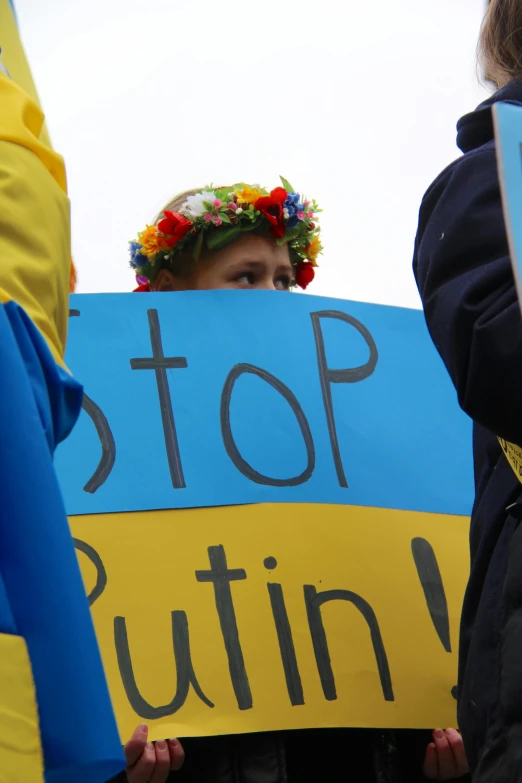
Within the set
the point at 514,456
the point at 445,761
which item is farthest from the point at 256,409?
the point at 514,456

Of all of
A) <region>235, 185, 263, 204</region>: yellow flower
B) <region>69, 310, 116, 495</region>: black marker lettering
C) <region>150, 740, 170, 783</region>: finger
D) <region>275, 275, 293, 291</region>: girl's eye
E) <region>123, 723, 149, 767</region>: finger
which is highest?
<region>235, 185, 263, 204</region>: yellow flower

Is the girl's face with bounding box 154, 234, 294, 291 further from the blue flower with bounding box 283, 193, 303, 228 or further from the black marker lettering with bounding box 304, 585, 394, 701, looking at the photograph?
the black marker lettering with bounding box 304, 585, 394, 701

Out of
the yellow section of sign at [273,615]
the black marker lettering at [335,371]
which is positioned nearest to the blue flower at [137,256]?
the black marker lettering at [335,371]

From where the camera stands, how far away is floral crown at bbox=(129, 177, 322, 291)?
3045 millimetres

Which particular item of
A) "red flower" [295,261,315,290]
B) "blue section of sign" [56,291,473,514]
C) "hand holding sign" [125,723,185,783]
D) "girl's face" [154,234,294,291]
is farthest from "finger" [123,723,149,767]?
"red flower" [295,261,315,290]

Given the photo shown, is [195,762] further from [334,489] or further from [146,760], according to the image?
[334,489]


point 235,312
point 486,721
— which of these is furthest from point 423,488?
point 486,721

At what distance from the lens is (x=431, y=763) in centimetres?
219

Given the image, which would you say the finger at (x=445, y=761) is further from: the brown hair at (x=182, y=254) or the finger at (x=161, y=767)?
the brown hair at (x=182, y=254)

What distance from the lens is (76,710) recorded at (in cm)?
104

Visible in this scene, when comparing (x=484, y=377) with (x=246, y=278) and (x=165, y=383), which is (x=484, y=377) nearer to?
(x=165, y=383)

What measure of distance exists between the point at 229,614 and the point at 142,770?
0.36 m

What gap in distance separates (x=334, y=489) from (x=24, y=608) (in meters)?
1.47

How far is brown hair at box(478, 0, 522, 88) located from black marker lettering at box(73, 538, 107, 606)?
1.17 meters
